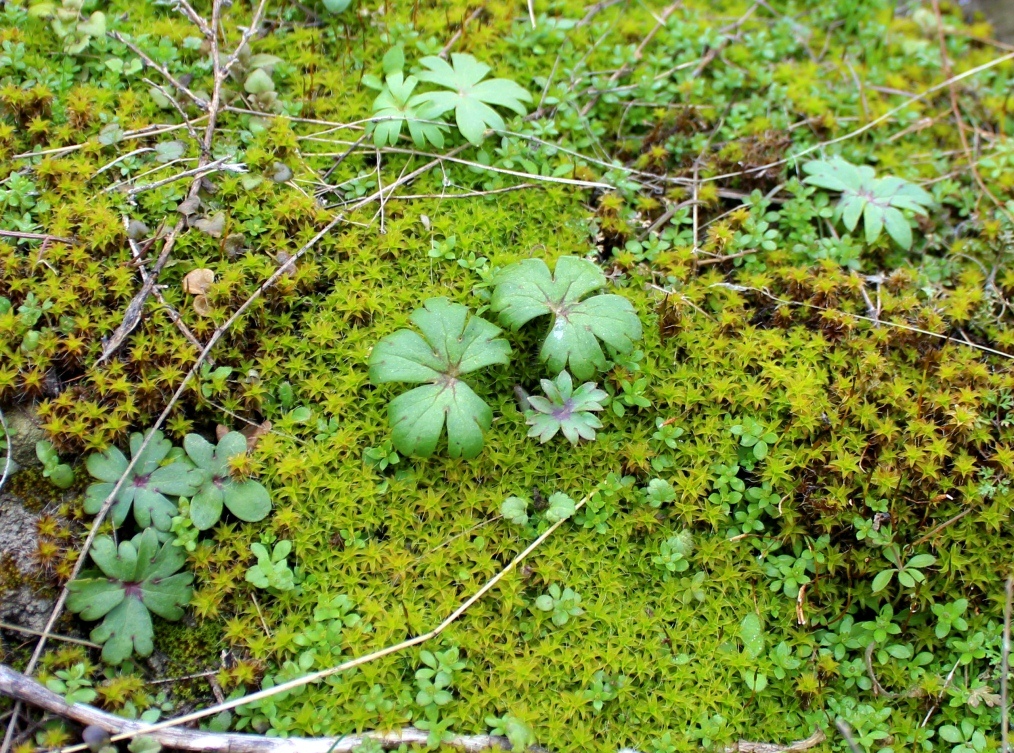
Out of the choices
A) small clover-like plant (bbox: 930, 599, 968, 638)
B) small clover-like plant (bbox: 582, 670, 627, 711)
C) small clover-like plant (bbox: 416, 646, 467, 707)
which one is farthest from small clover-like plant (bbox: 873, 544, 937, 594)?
small clover-like plant (bbox: 416, 646, 467, 707)

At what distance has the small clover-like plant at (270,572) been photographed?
2.82 m

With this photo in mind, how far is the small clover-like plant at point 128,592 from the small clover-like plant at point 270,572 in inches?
9.6

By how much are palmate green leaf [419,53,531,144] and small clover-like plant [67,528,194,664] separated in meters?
2.28

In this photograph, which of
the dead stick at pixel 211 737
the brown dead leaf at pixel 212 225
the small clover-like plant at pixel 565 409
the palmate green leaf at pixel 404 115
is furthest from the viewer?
the palmate green leaf at pixel 404 115

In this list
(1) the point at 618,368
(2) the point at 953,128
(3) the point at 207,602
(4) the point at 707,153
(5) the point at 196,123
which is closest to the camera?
(3) the point at 207,602

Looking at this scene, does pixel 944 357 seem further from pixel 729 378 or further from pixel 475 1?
pixel 475 1

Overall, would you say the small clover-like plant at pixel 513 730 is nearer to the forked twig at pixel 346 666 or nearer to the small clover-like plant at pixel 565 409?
the forked twig at pixel 346 666

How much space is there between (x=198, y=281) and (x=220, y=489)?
93cm

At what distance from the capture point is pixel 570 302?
317 cm

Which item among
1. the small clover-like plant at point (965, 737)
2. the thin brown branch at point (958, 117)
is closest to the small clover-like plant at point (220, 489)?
the small clover-like plant at point (965, 737)

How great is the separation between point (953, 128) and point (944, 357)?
5.74 feet

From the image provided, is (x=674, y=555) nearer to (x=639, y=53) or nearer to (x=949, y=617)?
(x=949, y=617)

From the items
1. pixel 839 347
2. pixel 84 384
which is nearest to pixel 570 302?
pixel 839 347

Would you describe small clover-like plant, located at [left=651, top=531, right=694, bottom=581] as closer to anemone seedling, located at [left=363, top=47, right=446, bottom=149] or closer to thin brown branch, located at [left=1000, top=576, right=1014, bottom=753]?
thin brown branch, located at [left=1000, top=576, right=1014, bottom=753]
